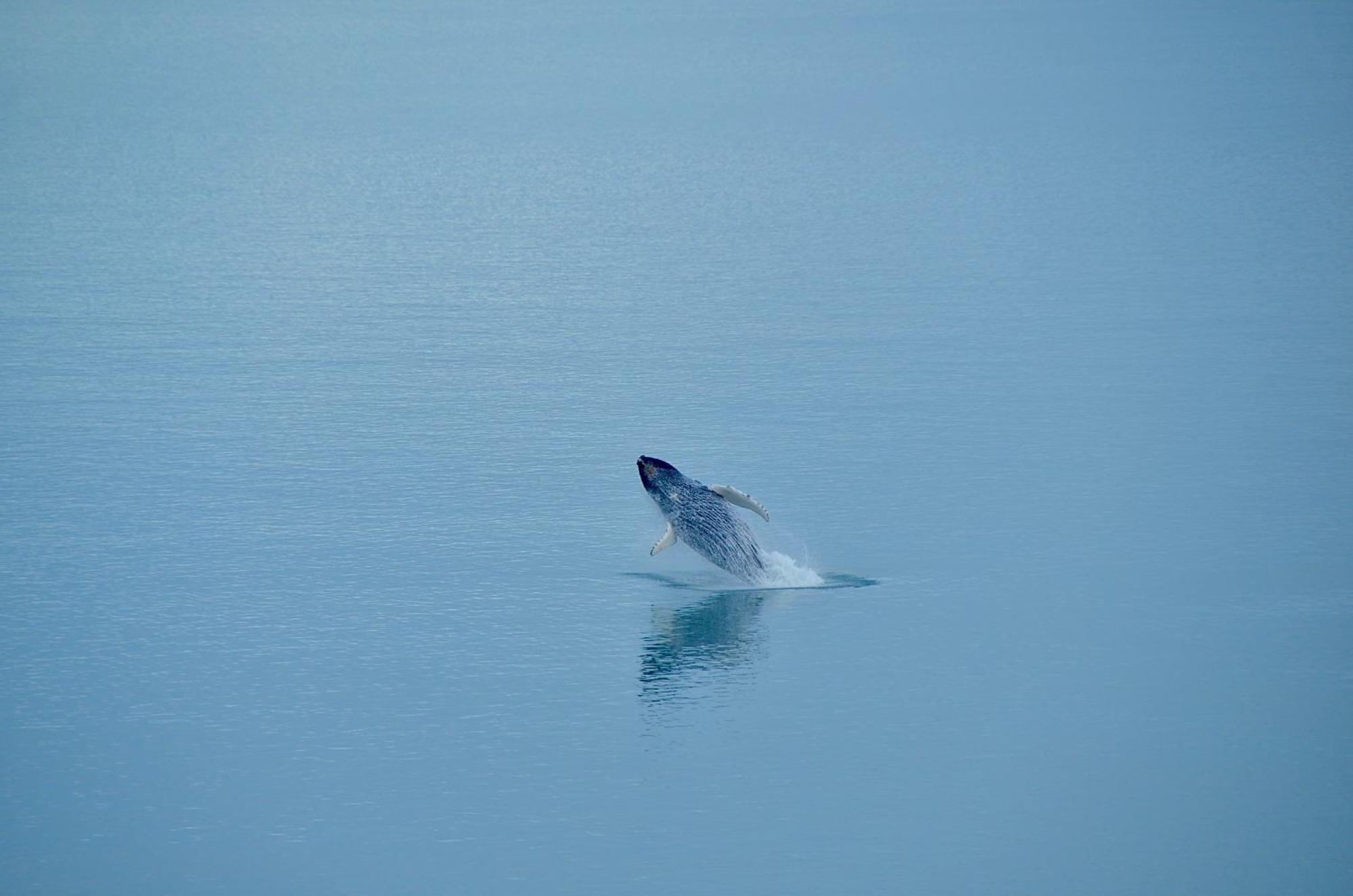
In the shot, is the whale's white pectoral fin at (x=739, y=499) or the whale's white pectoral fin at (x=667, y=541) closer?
→ the whale's white pectoral fin at (x=739, y=499)

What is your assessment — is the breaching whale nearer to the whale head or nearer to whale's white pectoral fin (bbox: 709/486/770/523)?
whale's white pectoral fin (bbox: 709/486/770/523)

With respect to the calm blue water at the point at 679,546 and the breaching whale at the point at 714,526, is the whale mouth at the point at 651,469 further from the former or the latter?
the calm blue water at the point at 679,546

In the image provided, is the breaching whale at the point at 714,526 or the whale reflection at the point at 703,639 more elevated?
the breaching whale at the point at 714,526

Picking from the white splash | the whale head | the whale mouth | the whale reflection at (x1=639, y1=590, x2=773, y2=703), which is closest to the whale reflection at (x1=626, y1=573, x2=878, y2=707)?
the whale reflection at (x1=639, y1=590, x2=773, y2=703)

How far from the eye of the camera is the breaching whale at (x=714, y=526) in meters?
48.0

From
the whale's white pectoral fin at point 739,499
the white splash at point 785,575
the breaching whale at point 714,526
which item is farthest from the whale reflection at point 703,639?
the whale's white pectoral fin at point 739,499

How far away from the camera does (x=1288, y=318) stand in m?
77.5

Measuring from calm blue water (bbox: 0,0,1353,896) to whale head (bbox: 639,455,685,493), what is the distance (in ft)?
6.70

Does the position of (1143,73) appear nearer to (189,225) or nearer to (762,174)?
(762,174)

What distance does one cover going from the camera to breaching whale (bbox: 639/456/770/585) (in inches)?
1891

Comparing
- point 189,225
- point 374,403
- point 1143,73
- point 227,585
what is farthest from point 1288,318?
point 1143,73

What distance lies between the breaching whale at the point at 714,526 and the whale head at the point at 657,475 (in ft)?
0.70

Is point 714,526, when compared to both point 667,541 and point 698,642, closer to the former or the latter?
point 667,541

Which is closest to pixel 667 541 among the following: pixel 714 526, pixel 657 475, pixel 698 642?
pixel 714 526
